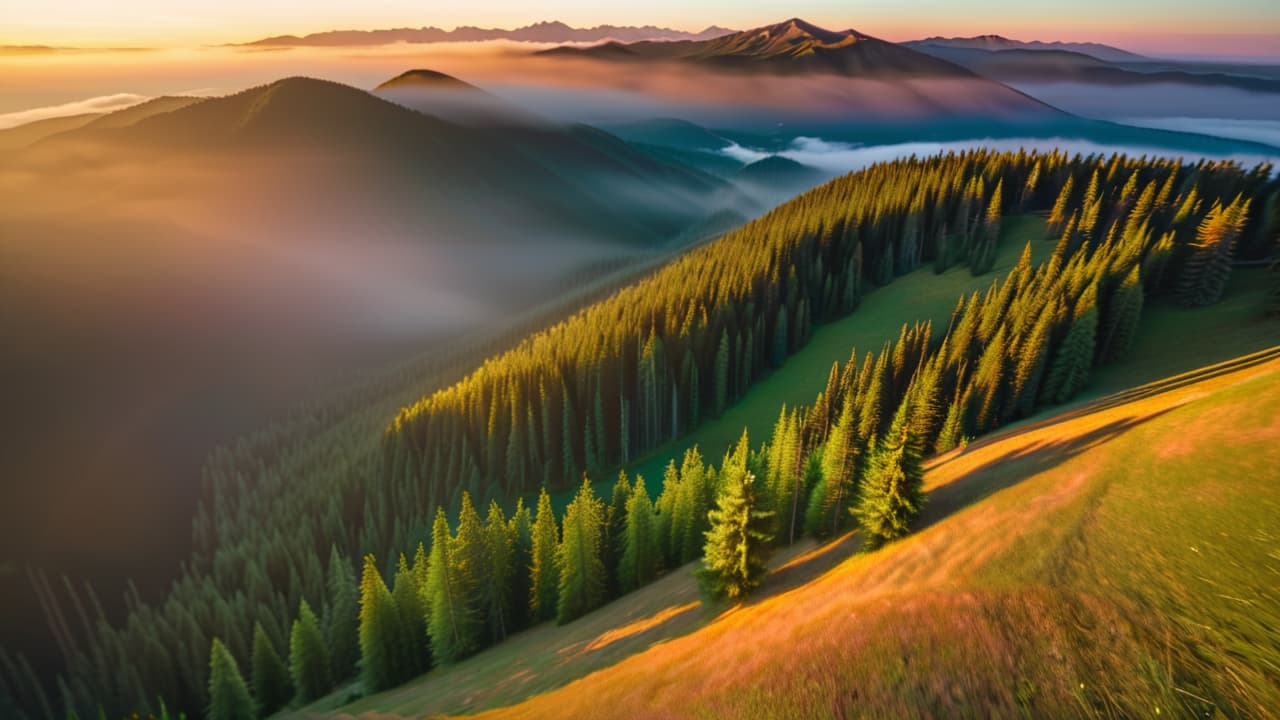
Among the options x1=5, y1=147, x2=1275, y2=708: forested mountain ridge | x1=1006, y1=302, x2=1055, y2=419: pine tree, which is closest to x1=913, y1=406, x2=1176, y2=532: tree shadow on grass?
x1=5, y1=147, x2=1275, y2=708: forested mountain ridge

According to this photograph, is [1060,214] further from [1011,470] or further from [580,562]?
[580,562]

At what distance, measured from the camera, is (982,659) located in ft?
57.5

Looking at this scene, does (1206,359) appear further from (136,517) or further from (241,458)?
(136,517)

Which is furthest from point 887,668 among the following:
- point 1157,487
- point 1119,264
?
point 1119,264

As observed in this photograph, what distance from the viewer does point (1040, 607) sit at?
18641mm

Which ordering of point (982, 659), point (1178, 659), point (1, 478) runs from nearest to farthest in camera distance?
point (1178, 659)
point (982, 659)
point (1, 478)

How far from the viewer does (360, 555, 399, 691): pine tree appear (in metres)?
51.8

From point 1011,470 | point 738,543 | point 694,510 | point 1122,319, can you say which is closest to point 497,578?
point 694,510

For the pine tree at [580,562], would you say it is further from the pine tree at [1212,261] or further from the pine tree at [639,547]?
the pine tree at [1212,261]

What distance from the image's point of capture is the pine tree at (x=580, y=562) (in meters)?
51.9

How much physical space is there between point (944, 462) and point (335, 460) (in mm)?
130708

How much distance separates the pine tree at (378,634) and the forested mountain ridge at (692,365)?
4196 millimetres

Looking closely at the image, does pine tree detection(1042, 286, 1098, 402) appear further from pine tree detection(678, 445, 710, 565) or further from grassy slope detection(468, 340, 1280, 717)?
pine tree detection(678, 445, 710, 565)

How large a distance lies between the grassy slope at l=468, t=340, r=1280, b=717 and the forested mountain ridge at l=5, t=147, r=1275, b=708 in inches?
1120
